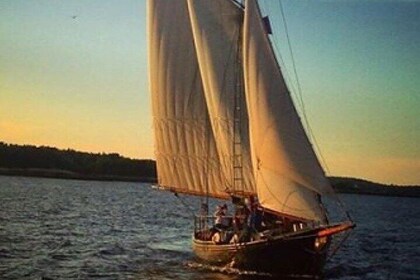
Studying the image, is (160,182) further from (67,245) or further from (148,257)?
(67,245)

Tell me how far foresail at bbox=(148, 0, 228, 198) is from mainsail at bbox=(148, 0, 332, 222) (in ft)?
0.19

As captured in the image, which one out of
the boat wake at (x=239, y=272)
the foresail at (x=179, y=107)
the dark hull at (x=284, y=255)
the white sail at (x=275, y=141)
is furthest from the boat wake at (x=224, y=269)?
the foresail at (x=179, y=107)

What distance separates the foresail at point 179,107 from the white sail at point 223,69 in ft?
6.15

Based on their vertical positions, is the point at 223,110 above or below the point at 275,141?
above

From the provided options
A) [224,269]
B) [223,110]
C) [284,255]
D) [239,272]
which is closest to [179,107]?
[223,110]

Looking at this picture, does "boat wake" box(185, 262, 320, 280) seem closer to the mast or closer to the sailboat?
the sailboat

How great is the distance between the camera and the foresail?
41.5 meters

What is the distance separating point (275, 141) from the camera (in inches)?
1271

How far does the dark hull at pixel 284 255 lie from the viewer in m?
32.7

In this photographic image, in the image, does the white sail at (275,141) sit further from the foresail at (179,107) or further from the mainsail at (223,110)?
the foresail at (179,107)

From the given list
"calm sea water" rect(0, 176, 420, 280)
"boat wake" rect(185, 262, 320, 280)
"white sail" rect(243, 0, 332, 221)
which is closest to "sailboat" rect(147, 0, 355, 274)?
"white sail" rect(243, 0, 332, 221)

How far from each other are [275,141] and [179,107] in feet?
36.6

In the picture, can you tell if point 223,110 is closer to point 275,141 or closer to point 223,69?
point 223,69

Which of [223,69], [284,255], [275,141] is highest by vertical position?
[223,69]
